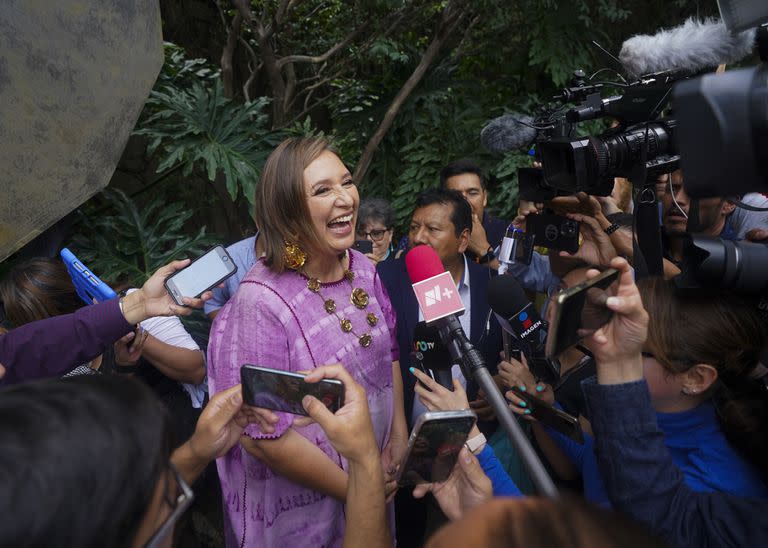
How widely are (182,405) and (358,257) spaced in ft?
3.83

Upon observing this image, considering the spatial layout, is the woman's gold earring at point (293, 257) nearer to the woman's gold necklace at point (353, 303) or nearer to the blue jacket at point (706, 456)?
the woman's gold necklace at point (353, 303)

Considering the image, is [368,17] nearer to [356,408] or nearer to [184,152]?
[184,152]

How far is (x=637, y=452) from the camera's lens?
1217mm

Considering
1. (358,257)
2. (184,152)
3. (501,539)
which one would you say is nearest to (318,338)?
(358,257)

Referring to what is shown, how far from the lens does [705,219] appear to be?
7.45ft

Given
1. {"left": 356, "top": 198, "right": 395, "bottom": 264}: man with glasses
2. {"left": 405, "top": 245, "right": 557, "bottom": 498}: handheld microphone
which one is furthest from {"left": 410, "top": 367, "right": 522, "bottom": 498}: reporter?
{"left": 356, "top": 198, "right": 395, "bottom": 264}: man with glasses

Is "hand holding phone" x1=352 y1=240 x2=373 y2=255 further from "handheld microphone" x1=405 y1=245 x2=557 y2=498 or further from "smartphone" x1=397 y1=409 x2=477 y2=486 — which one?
"smartphone" x1=397 y1=409 x2=477 y2=486

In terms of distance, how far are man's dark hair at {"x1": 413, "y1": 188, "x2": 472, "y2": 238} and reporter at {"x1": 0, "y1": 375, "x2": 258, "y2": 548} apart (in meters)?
2.14

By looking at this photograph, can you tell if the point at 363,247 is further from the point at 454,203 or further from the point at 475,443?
the point at 475,443

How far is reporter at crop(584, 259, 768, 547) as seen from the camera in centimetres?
118

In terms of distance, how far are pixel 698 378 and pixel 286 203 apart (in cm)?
122

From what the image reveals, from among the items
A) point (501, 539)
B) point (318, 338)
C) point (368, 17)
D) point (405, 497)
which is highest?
point (368, 17)

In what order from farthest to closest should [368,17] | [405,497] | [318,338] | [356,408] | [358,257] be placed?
[368,17], [405,497], [358,257], [318,338], [356,408]

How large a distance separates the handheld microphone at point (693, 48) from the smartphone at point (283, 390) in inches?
62.1
